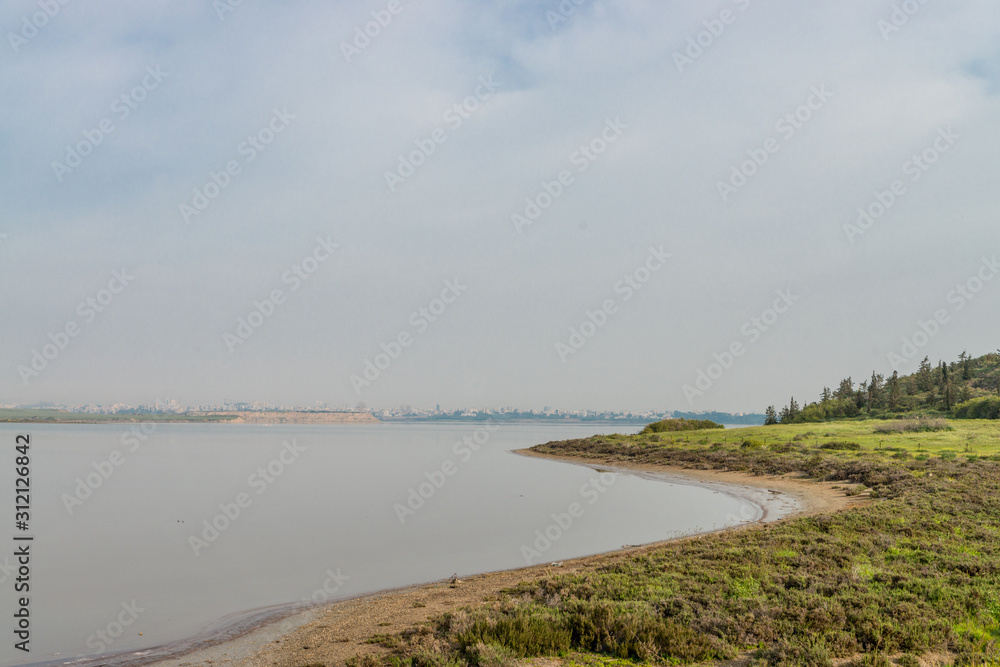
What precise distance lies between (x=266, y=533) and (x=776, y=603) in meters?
16.7

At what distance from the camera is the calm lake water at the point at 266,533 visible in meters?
12.6

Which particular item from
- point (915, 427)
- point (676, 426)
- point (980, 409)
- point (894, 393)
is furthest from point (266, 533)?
point (894, 393)

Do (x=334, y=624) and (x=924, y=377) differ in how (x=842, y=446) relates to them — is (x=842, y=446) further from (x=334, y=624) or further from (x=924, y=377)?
(x=924, y=377)

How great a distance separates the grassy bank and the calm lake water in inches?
185

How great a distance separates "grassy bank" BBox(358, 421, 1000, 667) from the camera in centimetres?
870

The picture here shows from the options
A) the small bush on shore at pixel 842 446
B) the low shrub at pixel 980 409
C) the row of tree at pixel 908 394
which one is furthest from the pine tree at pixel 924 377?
the small bush on shore at pixel 842 446

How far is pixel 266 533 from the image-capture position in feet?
68.5

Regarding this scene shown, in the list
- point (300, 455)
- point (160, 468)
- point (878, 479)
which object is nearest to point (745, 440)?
point (878, 479)

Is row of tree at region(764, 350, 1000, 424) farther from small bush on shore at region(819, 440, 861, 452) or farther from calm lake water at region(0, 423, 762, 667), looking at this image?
calm lake water at region(0, 423, 762, 667)

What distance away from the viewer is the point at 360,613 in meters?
12.1

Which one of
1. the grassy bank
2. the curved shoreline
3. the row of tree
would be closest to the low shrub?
→ the row of tree

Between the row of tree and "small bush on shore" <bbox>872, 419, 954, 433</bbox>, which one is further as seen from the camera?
the row of tree

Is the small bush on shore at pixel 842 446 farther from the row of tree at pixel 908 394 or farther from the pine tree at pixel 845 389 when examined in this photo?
the pine tree at pixel 845 389

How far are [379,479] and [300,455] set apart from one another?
21810 mm
